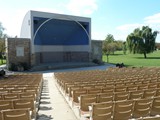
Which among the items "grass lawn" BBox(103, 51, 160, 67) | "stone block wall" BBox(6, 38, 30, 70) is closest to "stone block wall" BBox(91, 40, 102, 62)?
"grass lawn" BBox(103, 51, 160, 67)

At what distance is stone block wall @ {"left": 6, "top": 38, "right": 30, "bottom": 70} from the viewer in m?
33.0

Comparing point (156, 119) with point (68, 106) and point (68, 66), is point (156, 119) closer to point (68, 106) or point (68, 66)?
point (68, 106)

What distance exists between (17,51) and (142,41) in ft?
127

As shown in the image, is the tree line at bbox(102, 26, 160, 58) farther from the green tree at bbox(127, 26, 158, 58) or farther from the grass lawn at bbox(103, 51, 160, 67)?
the grass lawn at bbox(103, 51, 160, 67)

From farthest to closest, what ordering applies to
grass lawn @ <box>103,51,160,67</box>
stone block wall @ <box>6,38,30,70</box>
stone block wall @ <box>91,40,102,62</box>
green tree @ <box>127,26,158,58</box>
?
green tree @ <box>127,26,158,58</box>, stone block wall @ <box>91,40,102,62</box>, grass lawn @ <box>103,51,160,67</box>, stone block wall @ <box>6,38,30,70</box>

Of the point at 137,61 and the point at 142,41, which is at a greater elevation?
the point at 142,41

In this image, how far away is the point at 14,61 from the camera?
33250 millimetres

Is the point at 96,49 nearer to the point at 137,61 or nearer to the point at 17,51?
the point at 137,61

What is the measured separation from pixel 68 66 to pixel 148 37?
3438 cm

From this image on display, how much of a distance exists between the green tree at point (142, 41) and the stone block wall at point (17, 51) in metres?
35.6

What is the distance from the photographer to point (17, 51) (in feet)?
110

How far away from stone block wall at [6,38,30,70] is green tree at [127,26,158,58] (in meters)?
35.6

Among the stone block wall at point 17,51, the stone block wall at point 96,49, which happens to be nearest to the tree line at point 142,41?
the stone block wall at point 96,49

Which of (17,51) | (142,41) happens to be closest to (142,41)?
(142,41)
